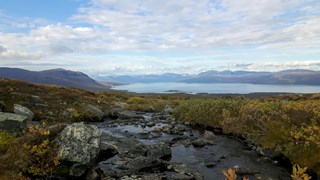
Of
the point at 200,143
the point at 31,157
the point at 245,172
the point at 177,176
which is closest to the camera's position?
the point at 31,157

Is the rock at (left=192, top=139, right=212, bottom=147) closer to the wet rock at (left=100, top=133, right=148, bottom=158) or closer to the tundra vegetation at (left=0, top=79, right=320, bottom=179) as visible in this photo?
the tundra vegetation at (left=0, top=79, right=320, bottom=179)

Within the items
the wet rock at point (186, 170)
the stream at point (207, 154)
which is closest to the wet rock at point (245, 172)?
the stream at point (207, 154)

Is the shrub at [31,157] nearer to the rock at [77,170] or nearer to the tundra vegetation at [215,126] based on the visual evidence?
the tundra vegetation at [215,126]

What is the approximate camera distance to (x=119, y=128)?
3406cm

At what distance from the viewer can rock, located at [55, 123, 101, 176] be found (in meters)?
14.9

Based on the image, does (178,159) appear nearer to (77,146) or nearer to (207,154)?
(207,154)

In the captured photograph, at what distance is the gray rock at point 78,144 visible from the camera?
49.0 feet

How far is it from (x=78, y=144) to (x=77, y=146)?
112 mm

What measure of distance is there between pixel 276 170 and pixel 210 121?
14508 mm

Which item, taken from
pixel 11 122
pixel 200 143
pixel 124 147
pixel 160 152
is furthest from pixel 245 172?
pixel 11 122

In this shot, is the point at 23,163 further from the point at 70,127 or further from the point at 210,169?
the point at 210,169

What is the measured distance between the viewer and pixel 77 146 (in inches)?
603

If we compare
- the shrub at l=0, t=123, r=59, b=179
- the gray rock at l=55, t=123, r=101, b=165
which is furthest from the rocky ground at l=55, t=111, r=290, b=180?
the shrub at l=0, t=123, r=59, b=179

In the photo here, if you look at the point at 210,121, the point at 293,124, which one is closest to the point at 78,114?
the point at 210,121
